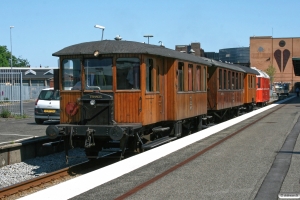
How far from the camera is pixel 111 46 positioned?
39.3 ft

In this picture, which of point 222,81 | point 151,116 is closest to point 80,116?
point 151,116

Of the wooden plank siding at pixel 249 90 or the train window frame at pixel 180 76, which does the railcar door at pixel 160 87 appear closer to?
the train window frame at pixel 180 76

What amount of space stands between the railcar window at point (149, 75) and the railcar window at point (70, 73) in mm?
1668

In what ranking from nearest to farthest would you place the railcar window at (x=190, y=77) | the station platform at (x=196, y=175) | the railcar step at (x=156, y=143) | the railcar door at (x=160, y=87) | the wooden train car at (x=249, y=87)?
1. the station platform at (x=196, y=175)
2. the railcar step at (x=156, y=143)
3. the railcar door at (x=160, y=87)
4. the railcar window at (x=190, y=77)
5. the wooden train car at (x=249, y=87)

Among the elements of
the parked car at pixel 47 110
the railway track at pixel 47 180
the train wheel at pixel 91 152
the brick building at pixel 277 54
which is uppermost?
the brick building at pixel 277 54

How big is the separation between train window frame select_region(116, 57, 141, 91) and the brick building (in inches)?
3769

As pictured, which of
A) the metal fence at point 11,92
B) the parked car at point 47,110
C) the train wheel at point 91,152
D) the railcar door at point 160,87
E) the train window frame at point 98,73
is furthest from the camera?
the metal fence at point 11,92

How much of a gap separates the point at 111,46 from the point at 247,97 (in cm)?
1967

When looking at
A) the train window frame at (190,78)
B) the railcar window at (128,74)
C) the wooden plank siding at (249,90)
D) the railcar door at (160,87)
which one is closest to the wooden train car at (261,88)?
the wooden plank siding at (249,90)

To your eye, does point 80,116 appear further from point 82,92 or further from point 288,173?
point 288,173

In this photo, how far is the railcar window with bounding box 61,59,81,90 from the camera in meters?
12.2

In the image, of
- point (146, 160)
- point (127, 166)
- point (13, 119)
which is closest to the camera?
point (127, 166)

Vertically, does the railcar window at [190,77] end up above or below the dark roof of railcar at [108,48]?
below

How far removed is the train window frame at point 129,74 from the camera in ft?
38.8
